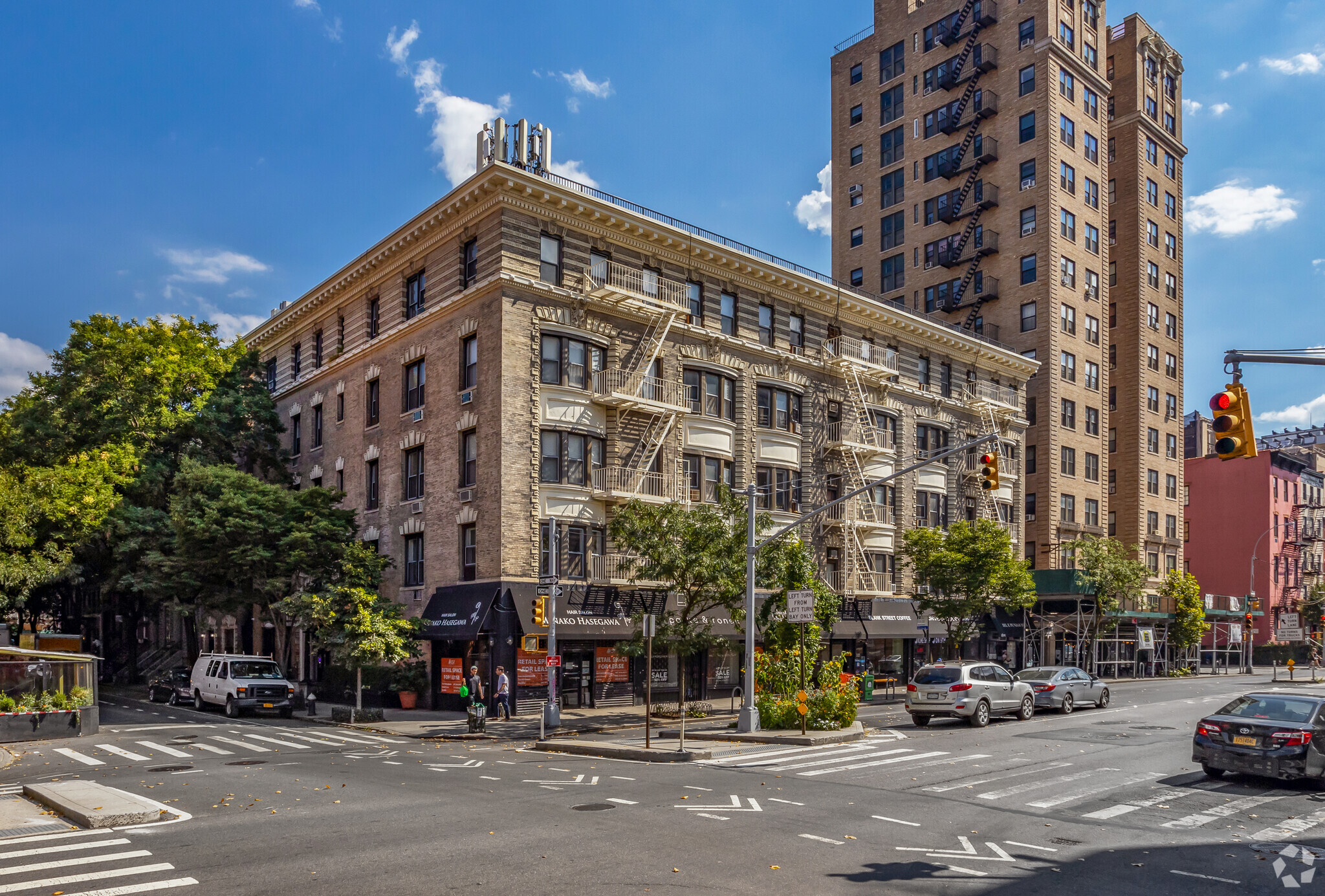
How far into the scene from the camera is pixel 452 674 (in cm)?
3419

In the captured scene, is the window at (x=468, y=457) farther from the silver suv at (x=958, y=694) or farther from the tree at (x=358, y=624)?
the silver suv at (x=958, y=694)

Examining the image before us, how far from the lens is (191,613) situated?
41.3m

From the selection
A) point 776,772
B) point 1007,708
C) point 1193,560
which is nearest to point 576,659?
point 1007,708

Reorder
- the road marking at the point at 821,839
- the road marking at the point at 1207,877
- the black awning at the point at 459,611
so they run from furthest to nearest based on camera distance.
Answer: the black awning at the point at 459,611 → the road marking at the point at 821,839 → the road marking at the point at 1207,877

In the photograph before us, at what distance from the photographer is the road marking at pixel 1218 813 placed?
1373 centimetres

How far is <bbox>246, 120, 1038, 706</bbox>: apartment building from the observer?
33.4 m

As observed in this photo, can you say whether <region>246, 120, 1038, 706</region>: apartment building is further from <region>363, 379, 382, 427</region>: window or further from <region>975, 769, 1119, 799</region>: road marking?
<region>975, 769, 1119, 799</region>: road marking

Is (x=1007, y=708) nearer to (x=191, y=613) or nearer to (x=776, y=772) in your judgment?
(x=776, y=772)

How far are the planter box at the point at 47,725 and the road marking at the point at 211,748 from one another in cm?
484

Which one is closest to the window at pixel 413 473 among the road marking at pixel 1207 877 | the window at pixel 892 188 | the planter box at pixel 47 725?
the planter box at pixel 47 725

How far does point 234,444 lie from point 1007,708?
110ft

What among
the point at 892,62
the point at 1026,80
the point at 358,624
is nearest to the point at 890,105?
the point at 892,62

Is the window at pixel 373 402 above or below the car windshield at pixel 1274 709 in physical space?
above

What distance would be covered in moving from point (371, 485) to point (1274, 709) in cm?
3206
